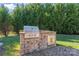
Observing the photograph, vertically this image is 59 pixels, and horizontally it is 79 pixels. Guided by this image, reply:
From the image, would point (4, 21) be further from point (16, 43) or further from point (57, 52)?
point (57, 52)

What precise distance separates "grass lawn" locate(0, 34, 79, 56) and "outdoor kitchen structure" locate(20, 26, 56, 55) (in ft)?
0.13

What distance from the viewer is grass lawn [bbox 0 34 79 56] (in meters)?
2.57

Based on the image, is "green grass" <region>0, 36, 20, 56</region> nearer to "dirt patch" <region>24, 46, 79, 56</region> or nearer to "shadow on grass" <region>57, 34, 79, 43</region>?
"dirt patch" <region>24, 46, 79, 56</region>

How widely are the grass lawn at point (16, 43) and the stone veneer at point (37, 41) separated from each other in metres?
0.04

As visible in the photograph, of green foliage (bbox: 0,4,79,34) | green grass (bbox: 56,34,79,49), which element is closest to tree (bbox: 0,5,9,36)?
green foliage (bbox: 0,4,79,34)

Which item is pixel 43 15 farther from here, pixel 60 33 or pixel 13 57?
pixel 13 57

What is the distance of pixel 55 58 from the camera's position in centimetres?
256

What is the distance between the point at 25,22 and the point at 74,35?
16.3 inches

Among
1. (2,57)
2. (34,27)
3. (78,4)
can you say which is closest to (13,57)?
(2,57)

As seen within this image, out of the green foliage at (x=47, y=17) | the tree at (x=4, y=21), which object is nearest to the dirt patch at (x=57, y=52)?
the green foliage at (x=47, y=17)

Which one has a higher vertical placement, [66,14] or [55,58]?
[66,14]

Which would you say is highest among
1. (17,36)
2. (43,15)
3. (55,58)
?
(43,15)

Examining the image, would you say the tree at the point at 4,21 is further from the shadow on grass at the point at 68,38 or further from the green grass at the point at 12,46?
the shadow on grass at the point at 68,38

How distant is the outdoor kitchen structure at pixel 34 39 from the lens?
2.57m
